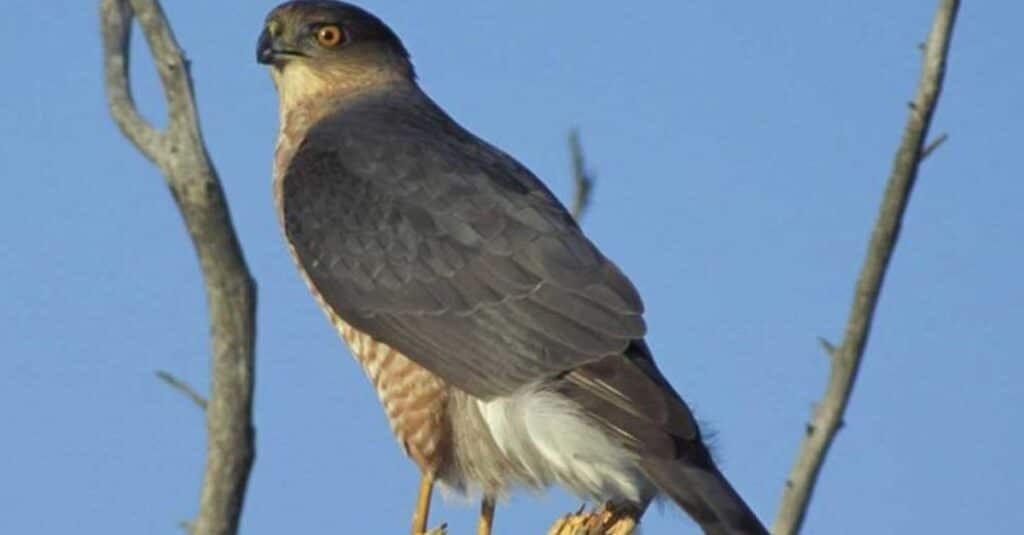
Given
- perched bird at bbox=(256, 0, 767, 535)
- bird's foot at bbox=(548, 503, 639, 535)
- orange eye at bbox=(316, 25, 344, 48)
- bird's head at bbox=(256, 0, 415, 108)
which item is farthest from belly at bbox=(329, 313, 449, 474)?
orange eye at bbox=(316, 25, 344, 48)

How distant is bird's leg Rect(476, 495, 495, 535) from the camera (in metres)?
6.98

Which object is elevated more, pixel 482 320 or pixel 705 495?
pixel 482 320

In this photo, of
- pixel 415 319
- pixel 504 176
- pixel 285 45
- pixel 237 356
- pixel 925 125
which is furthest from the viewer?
pixel 285 45

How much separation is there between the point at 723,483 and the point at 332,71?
3.11 m

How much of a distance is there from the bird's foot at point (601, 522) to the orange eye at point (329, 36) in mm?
2902

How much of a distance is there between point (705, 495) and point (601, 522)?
37cm

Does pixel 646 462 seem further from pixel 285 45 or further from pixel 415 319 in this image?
pixel 285 45

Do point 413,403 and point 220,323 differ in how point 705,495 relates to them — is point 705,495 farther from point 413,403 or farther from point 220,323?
point 220,323

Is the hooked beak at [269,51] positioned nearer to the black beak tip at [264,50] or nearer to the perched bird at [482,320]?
the black beak tip at [264,50]

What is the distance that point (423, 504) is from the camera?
23.2 feet

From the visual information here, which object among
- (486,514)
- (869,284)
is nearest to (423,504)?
(486,514)

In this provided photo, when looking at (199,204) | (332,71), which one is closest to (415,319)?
(332,71)

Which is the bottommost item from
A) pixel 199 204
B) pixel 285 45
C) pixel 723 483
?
pixel 723 483

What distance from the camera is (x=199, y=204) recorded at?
463 cm
